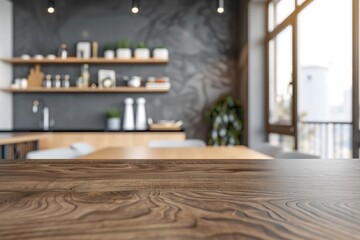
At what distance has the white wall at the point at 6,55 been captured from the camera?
497 centimetres

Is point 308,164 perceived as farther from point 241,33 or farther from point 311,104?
point 311,104

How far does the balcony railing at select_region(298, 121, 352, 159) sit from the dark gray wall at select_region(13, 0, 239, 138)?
4.51 ft

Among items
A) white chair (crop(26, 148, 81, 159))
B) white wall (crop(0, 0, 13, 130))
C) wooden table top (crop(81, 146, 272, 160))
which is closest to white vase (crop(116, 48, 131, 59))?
white wall (crop(0, 0, 13, 130))

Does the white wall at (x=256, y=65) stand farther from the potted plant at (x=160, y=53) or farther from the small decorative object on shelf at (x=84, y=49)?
the small decorative object on shelf at (x=84, y=49)

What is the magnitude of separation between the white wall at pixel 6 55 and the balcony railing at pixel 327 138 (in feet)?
13.7

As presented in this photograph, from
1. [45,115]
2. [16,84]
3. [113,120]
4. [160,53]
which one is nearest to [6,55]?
[16,84]

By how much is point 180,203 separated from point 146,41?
490cm

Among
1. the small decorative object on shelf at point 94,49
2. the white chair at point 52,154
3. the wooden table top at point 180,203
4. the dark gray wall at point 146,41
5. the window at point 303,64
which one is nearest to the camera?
the wooden table top at point 180,203

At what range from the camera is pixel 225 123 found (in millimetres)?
5000

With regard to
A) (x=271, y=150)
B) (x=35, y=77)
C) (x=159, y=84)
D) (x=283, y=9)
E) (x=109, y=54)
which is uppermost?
(x=283, y=9)

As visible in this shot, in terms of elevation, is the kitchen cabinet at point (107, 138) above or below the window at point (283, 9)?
below

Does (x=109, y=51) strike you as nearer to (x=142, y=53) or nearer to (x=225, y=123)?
(x=142, y=53)

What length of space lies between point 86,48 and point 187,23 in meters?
1.52

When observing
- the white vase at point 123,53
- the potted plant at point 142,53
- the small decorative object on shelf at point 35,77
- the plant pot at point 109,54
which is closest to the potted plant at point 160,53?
the potted plant at point 142,53
